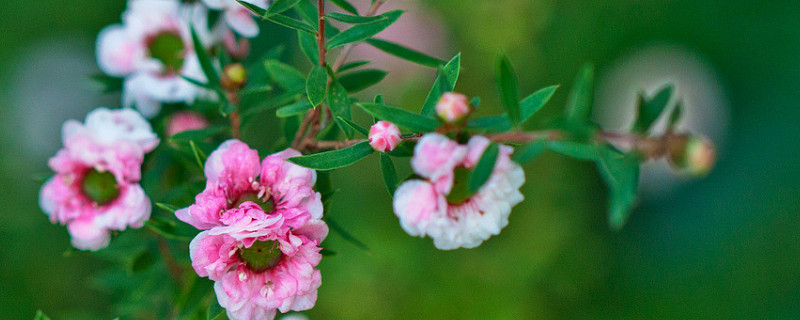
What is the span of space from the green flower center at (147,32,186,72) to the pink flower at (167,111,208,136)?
75 millimetres

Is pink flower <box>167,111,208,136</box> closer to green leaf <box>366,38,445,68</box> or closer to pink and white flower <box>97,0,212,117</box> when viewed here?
pink and white flower <box>97,0,212,117</box>

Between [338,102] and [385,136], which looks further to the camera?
[338,102]

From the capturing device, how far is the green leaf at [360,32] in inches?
24.0

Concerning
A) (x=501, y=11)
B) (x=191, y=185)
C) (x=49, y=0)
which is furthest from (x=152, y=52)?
(x=49, y=0)

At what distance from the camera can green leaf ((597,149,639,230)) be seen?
1.71 feet

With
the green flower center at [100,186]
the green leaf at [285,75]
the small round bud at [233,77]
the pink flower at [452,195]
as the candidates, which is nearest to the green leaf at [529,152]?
the pink flower at [452,195]

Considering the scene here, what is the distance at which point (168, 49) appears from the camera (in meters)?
0.95

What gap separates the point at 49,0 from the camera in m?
2.34

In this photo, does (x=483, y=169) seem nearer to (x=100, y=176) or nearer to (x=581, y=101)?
(x=581, y=101)

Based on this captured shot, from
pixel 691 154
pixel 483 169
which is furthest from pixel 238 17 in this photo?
pixel 691 154

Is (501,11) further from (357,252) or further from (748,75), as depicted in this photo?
(748,75)

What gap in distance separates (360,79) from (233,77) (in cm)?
18

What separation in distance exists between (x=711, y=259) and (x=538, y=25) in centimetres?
114

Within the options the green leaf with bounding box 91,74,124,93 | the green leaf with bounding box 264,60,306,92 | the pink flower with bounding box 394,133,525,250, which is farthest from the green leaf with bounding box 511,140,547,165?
the green leaf with bounding box 91,74,124,93
